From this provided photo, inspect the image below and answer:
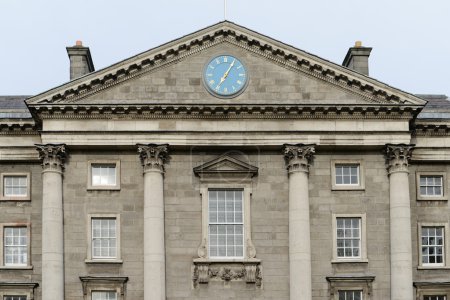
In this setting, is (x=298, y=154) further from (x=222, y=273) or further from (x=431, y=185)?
(x=431, y=185)

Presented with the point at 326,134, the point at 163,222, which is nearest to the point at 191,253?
the point at 163,222

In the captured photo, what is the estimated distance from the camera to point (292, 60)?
45094 mm

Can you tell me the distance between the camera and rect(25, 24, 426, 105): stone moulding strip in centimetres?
4456

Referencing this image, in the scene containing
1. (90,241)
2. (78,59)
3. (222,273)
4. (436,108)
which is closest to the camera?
(222,273)

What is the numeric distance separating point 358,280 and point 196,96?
10.6 m

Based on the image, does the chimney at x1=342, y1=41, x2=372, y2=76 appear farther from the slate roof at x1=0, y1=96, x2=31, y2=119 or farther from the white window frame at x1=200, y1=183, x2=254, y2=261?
the slate roof at x1=0, y1=96, x2=31, y2=119

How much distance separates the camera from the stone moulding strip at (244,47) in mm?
44562

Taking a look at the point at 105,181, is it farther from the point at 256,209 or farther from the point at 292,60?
the point at 292,60

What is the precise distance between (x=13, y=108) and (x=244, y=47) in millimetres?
11967

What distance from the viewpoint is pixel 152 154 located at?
44.1m

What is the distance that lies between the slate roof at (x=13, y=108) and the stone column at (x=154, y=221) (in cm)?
622

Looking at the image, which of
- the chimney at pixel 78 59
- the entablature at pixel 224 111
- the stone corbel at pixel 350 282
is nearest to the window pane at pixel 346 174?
the entablature at pixel 224 111

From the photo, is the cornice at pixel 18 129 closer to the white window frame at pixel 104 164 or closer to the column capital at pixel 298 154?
the white window frame at pixel 104 164

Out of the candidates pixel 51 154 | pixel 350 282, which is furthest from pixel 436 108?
pixel 51 154
